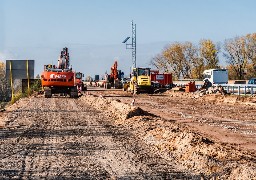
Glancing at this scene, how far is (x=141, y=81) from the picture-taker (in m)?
50.1

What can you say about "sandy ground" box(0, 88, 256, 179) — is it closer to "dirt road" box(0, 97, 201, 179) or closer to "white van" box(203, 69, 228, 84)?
"dirt road" box(0, 97, 201, 179)

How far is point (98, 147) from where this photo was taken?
43.5 feet

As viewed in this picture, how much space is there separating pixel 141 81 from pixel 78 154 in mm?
38110

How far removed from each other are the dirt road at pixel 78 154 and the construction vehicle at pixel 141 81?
30.9 meters

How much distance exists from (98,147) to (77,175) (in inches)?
145

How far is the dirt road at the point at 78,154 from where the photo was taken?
975 centimetres

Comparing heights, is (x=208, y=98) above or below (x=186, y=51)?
below

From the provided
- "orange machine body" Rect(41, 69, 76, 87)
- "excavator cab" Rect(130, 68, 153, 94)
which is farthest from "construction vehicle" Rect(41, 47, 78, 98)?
"excavator cab" Rect(130, 68, 153, 94)

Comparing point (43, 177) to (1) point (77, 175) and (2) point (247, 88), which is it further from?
(2) point (247, 88)

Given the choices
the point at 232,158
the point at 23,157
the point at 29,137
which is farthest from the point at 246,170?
the point at 29,137

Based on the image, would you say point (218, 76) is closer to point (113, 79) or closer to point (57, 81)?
point (113, 79)

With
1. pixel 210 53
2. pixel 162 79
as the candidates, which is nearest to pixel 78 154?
pixel 162 79

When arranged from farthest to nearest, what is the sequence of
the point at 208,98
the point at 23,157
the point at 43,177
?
the point at 208,98
the point at 23,157
the point at 43,177

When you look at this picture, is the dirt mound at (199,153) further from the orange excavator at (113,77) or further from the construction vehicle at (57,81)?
the orange excavator at (113,77)
